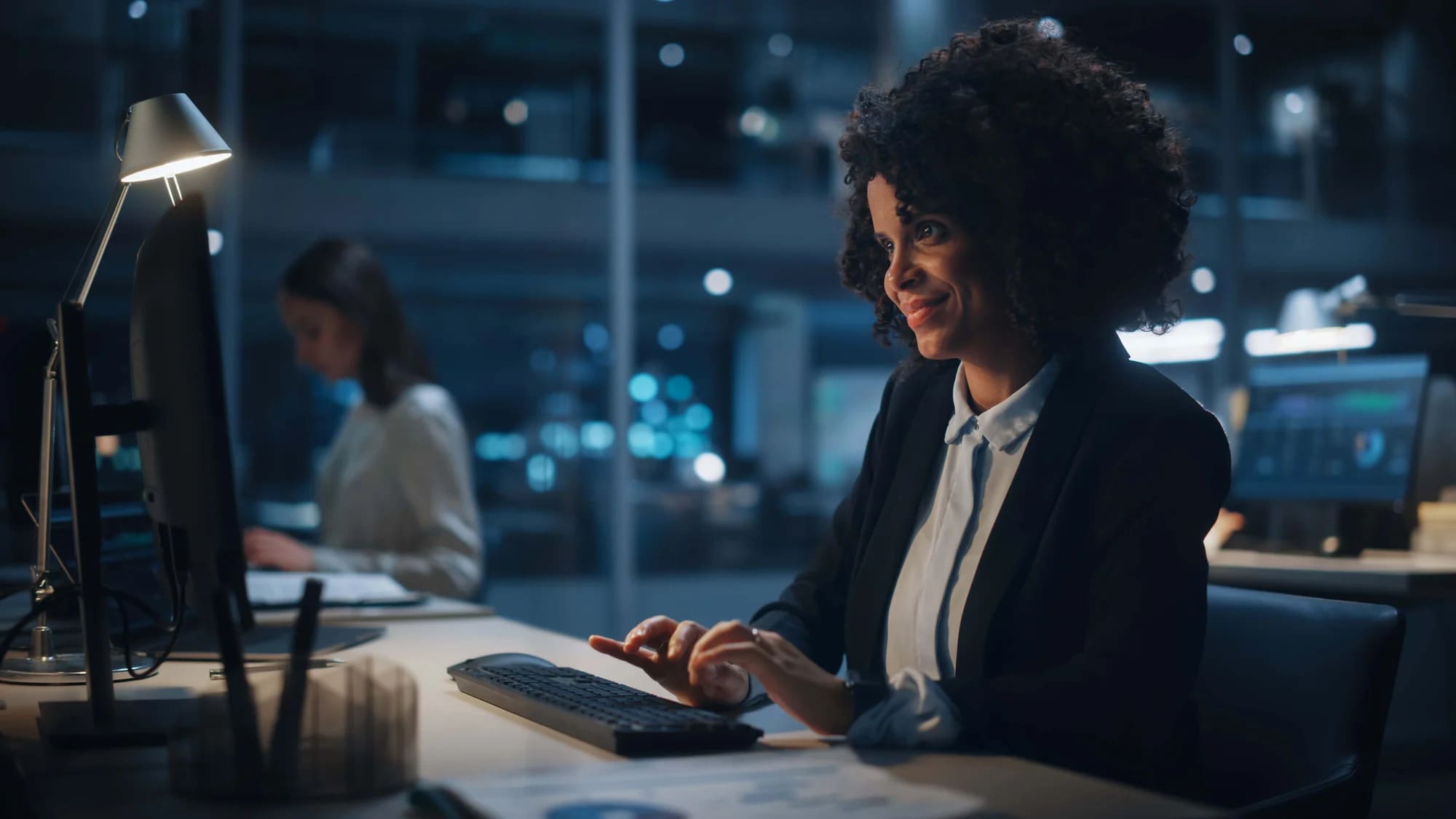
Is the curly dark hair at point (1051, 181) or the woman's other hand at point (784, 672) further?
the curly dark hair at point (1051, 181)

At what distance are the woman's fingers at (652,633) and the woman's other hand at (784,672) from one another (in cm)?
21

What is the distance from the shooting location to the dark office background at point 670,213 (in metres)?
5.21

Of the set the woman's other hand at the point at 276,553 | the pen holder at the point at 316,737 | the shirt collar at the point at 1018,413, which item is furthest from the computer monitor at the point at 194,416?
the woman's other hand at the point at 276,553

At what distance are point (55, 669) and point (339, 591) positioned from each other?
2.46 feet

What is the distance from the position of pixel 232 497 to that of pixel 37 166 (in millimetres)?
4386

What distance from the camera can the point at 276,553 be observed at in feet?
8.26

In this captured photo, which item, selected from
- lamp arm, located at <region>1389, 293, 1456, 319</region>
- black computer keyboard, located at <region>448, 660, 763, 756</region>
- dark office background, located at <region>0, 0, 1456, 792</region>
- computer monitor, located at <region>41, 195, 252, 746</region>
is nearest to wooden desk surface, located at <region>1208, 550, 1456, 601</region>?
lamp arm, located at <region>1389, 293, 1456, 319</region>

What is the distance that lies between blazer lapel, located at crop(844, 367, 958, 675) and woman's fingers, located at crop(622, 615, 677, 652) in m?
0.25

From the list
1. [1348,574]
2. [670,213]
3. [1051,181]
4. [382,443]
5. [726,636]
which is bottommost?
[1348,574]

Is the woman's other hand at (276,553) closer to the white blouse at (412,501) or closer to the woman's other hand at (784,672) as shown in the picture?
the white blouse at (412,501)

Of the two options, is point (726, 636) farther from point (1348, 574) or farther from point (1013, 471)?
point (1348, 574)

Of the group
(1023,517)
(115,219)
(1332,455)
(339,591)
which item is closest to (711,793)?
(1023,517)

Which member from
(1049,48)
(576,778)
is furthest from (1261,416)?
(576,778)

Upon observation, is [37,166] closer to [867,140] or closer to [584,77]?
[584,77]
